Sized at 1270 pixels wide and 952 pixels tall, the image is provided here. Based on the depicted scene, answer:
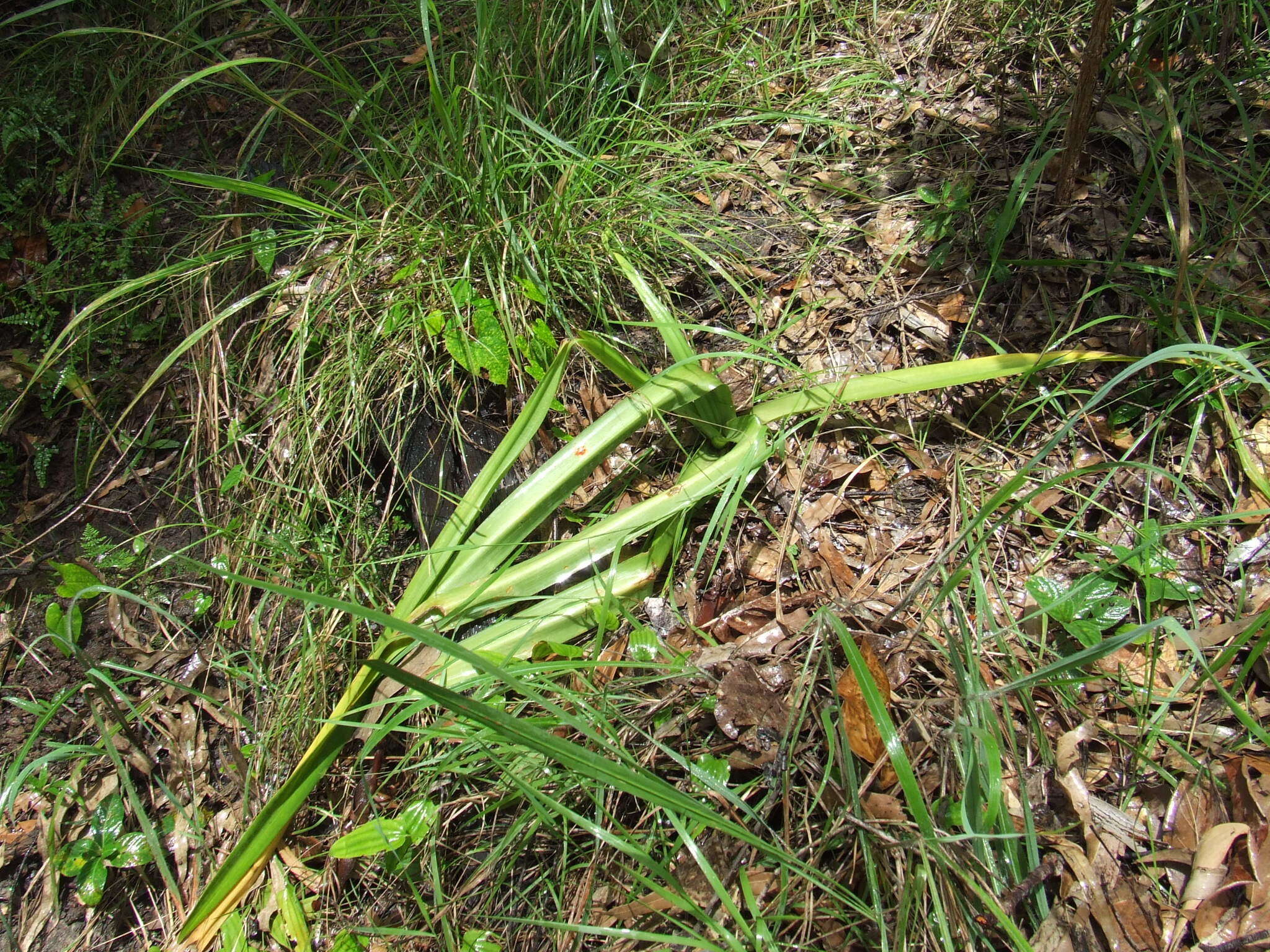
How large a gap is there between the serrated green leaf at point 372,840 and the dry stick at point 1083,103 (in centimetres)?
197

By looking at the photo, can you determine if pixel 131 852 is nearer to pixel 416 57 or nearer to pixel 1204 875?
pixel 1204 875

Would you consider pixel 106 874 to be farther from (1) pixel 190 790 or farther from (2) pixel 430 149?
(2) pixel 430 149

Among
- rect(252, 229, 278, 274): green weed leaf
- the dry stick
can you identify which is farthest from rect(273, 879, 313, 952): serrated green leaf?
the dry stick

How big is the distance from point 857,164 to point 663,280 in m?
0.65

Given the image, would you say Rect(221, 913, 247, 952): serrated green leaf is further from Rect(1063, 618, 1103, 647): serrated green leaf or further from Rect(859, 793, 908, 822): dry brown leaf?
Rect(1063, 618, 1103, 647): serrated green leaf

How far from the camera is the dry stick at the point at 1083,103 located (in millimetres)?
1535

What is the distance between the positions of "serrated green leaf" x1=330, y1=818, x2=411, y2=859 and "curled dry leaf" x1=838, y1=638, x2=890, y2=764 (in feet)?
2.61

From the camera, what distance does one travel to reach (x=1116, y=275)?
1.76 m

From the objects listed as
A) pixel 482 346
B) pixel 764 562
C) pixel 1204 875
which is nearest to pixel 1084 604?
pixel 1204 875

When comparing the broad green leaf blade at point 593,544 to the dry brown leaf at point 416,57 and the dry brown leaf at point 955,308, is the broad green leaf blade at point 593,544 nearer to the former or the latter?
the dry brown leaf at point 955,308

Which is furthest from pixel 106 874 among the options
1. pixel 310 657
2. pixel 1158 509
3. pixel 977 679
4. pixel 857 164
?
pixel 857 164

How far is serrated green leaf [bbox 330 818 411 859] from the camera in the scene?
1370 millimetres

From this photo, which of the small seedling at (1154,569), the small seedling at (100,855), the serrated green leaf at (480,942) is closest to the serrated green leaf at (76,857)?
the small seedling at (100,855)

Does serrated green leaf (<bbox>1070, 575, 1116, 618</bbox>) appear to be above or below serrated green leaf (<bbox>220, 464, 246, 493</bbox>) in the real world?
above
